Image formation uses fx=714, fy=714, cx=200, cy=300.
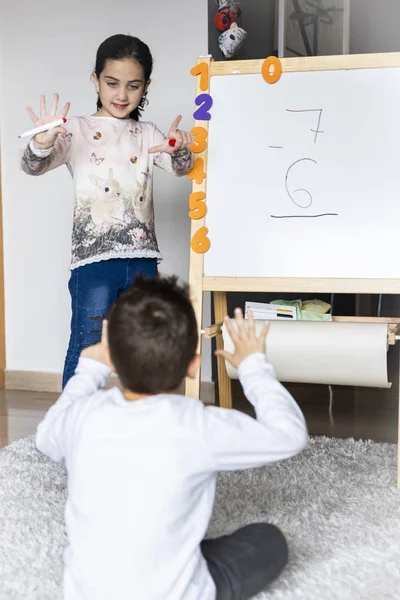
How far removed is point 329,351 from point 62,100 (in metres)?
1.63

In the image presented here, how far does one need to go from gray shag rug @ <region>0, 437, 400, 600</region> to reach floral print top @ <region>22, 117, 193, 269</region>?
590 millimetres

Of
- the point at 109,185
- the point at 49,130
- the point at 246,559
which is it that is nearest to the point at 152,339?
the point at 246,559

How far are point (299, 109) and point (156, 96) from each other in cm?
102

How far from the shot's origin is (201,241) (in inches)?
72.2

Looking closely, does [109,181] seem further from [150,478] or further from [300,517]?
[150,478]

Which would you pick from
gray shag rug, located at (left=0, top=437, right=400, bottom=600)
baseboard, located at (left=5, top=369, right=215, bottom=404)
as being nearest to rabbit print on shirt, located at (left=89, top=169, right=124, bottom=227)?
gray shag rug, located at (left=0, top=437, right=400, bottom=600)

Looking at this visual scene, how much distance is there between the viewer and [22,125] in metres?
2.88

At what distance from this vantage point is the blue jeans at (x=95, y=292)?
5.98 ft

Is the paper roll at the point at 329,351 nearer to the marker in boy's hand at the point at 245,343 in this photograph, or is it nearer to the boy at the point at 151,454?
the marker in boy's hand at the point at 245,343

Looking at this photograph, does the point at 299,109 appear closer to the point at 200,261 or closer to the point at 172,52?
the point at 200,261

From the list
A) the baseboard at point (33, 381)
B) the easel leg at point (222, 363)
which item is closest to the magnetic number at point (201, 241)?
the easel leg at point (222, 363)

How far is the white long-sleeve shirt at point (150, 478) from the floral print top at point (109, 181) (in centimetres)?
89

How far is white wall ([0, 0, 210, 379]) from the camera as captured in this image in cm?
269

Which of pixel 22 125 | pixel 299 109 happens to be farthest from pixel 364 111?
pixel 22 125
